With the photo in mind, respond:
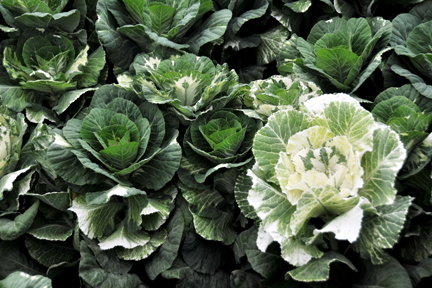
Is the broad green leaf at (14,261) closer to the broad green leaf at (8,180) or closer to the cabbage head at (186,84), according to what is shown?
the broad green leaf at (8,180)

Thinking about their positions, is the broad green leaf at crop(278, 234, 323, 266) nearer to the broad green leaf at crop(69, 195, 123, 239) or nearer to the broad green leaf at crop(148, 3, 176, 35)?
the broad green leaf at crop(69, 195, 123, 239)

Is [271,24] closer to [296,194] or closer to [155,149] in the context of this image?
[155,149]

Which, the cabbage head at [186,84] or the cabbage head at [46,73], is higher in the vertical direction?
the cabbage head at [186,84]

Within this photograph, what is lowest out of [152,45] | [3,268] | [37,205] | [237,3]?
[3,268]

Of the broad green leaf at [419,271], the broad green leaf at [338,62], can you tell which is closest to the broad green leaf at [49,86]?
the broad green leaf at [338,62]

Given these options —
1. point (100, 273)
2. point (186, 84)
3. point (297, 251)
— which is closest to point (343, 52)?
point (186, 84)

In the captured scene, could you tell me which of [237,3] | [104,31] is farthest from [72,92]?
[237,3]

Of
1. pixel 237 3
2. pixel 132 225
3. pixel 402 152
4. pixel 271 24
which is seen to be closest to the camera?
pixel 402 152
